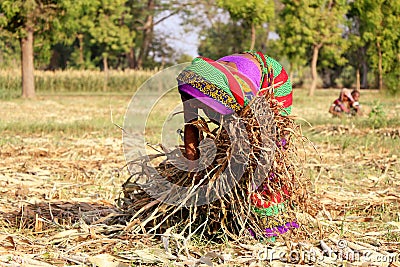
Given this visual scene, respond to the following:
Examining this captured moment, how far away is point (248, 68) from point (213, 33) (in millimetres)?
46278

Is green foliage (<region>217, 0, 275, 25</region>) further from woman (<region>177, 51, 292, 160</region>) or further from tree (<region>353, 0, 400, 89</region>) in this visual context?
woman (<region>177, 51, 292, 160</region>)

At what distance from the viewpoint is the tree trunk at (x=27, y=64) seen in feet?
73.6

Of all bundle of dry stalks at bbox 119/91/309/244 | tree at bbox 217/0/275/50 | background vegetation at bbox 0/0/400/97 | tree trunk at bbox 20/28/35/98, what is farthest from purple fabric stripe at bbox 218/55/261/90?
tree at bbox 217/0/275/50

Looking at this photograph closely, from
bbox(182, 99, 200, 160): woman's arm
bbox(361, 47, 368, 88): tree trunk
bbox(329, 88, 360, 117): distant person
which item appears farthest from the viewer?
bbox(361, 47, 368, 88): tree trunk

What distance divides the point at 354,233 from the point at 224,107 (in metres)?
1.14

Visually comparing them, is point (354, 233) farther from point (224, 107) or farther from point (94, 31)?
point (94, 31)

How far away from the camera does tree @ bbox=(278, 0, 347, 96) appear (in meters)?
26.8

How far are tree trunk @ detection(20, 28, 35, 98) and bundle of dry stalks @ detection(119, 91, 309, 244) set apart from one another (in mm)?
19654

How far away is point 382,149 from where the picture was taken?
25.9 feet

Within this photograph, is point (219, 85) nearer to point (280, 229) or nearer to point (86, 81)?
point (280, 229)

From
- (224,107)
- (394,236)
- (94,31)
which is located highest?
(94,31)

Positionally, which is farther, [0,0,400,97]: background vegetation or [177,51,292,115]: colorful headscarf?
[0,0,400,97]: background vegetation

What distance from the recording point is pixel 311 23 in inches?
1047

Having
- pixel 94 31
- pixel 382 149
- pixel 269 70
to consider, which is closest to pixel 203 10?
pixel 94 31
